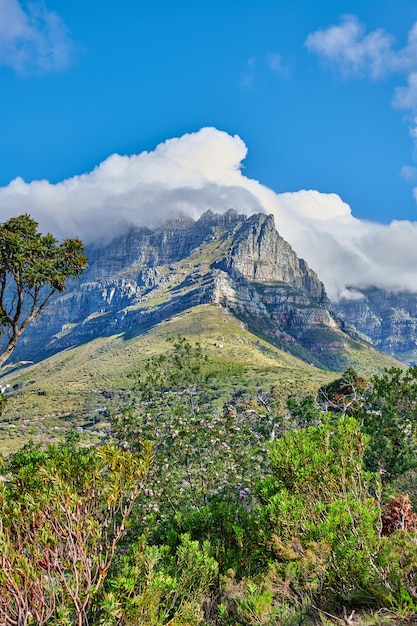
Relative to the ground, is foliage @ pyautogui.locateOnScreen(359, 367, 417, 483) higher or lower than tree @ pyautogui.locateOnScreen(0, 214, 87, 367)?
lower

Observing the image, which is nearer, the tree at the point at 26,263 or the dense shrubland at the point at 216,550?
the dense shrubland at the point at 216,550

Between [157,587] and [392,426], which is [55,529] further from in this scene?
[392,426]

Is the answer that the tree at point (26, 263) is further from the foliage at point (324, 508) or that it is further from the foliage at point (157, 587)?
the foliage at point (324, 508)

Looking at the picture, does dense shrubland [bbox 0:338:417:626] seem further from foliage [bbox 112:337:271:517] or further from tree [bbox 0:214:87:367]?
tree [bbox 0:214:87:367]

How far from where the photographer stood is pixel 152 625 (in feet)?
22.7

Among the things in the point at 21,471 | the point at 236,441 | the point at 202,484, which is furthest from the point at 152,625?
the point at 236,441

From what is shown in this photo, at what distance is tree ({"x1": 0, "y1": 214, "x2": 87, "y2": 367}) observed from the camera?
1405 cm

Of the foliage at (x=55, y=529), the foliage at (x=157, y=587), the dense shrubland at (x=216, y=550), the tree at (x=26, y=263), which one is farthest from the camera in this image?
the tree at (x=26, y=263)

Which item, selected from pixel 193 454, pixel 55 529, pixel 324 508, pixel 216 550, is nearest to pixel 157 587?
pixel 55 529

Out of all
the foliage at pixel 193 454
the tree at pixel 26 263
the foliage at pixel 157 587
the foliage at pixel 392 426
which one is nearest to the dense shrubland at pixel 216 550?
the foliage at pixel 157 587

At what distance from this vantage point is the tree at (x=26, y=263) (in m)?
14.1

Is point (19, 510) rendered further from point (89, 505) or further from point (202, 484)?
point (202, 484)

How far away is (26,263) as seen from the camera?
47.6 feet

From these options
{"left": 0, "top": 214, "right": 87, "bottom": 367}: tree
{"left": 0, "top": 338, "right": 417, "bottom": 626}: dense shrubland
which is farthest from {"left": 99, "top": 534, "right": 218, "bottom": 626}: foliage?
{"left": 0, "top": 214, "right": 87, "bottom": 367}: tree
